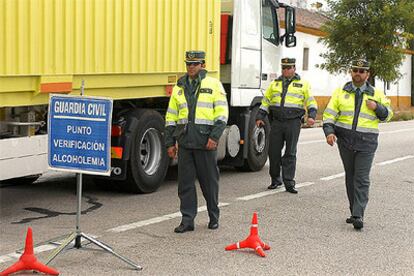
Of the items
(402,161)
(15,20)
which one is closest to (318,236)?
(15,20)

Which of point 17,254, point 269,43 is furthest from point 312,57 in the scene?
point 17,254

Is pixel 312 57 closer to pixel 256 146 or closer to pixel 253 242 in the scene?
pixel 256 146

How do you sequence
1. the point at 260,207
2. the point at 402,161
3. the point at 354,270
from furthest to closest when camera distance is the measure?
1. the point at 402,161
2. the point at 260,207
3. the point at 354,270

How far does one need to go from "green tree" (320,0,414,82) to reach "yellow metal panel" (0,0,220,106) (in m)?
22.7

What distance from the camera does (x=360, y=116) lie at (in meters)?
7.76

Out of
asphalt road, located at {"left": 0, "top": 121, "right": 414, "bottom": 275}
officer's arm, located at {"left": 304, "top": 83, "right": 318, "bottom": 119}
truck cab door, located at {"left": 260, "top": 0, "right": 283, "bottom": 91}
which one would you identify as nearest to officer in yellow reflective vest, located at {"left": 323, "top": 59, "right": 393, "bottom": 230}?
Result: asphalt road, located at {"left": 0, "top": 121, "right": 414, "bottom": 275}

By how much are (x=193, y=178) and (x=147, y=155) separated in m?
2.20

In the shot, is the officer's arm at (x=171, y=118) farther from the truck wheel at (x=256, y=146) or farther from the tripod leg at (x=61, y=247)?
the truck wheel at (x=256, y=146)

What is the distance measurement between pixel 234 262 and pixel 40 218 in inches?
100

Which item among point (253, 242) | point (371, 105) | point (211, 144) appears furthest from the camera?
point (371, 105)

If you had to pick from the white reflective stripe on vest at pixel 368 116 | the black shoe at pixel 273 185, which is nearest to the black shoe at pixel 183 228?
the white reflective stripe on vest at pixel 368 116

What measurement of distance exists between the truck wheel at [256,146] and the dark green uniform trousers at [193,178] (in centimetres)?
406

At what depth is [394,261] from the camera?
21.1 ft

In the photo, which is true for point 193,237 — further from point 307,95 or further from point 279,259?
point 307,95
